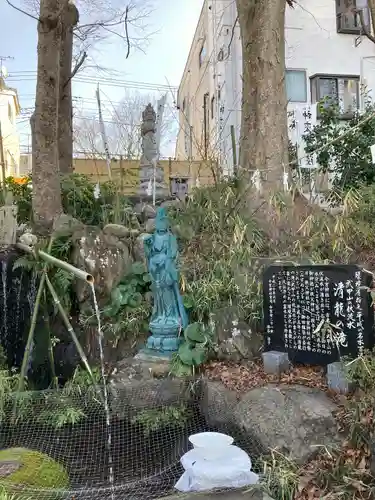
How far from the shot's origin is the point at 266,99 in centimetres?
816

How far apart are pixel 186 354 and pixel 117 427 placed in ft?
3.54

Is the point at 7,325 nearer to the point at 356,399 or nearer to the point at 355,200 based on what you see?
the point at 356,399

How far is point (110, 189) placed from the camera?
31.4ft

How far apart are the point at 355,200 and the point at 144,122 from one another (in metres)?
6.53

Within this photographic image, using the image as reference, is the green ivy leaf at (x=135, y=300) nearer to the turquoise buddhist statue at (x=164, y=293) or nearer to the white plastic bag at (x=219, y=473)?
the turquoise buddhist statue at (x=164, y=293)

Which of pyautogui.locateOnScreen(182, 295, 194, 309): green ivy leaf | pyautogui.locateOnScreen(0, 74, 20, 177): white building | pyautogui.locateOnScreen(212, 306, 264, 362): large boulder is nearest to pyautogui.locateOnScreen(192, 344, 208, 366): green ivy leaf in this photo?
pyautogui.locateOnScreen(212, 306, 264, 362): large boulder

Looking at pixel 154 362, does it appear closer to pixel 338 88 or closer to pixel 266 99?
pixel 266 99

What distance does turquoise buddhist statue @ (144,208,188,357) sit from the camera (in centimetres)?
570

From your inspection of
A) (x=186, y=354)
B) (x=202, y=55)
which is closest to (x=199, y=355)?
(x=186, y=354)

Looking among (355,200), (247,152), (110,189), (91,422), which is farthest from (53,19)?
(91,422)

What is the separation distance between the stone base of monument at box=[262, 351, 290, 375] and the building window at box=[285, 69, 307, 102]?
12.7m

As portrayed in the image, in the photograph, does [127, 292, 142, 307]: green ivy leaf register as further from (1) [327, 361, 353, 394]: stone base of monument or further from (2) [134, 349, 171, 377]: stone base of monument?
(1) [327, 361, 353, 394]: stone base of monument

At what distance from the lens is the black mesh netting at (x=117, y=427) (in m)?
4.72

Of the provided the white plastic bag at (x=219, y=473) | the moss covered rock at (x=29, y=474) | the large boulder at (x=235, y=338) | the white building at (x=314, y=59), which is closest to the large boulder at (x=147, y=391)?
the large boulder at (x=235, y=338)
